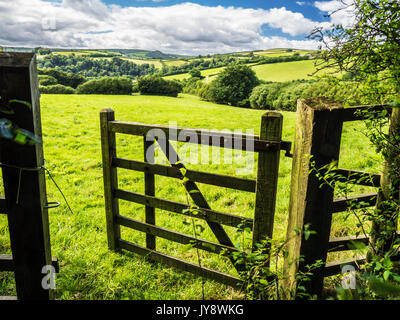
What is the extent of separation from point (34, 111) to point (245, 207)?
4146 millimetres

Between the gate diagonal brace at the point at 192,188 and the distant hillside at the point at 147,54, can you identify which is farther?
the distant hillside at the point at 147,54

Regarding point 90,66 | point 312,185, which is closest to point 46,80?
point 90,66

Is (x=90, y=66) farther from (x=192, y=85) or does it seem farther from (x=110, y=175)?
(x=110, y=175)

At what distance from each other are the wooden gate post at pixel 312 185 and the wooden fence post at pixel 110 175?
222 centimetres

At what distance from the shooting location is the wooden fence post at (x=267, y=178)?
2.39 m

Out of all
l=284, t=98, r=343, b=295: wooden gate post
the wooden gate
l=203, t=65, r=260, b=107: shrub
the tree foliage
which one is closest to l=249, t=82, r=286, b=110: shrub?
l=203, t=65, r=260, b=107: shrub

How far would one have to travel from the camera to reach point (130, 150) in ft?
31.0

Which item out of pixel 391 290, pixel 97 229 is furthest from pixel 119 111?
pixel 391 290

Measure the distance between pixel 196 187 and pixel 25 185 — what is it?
167cm

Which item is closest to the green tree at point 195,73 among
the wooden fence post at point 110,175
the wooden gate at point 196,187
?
the wooden fence post at point 110,175

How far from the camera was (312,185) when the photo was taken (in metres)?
2.10

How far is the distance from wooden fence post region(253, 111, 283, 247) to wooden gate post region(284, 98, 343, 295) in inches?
8.1

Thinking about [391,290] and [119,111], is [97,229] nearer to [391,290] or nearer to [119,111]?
[391,290]

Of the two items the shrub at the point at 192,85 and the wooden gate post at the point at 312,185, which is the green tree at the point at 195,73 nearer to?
the shrub at the point at 192,85
